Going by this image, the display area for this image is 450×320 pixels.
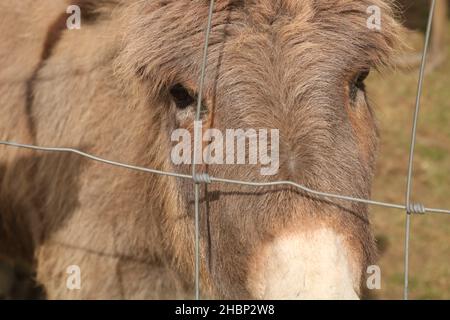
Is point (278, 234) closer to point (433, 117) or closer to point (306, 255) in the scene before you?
point (306, 255)

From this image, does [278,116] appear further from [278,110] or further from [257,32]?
[257,32]

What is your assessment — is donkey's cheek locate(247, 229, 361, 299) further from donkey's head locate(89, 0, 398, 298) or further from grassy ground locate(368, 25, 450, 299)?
grassy ground locate(368, 25, 450, 299)

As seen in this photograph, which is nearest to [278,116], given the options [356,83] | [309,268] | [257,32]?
[257,32]

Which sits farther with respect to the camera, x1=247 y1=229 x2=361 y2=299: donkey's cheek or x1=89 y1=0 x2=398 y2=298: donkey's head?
x1=89 y1=0 x2=398 y2=298: donkey's head

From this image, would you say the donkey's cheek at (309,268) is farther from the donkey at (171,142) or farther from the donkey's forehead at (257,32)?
the donkey's forehead at (257,32)

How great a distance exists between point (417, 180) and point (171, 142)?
3586mm

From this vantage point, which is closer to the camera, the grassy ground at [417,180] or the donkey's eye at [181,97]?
the donkey's eye at [181,97]

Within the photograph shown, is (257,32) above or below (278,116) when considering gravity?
above

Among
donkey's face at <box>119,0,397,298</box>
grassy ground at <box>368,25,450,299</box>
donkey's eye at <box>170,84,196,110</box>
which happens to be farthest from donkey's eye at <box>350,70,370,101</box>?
grassy ground at <box>368,25,450,299</box>

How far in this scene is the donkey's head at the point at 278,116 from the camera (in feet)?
8.19

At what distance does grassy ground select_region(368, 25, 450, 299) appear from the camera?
5062 mm

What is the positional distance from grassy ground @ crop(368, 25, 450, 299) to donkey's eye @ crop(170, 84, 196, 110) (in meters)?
1.59

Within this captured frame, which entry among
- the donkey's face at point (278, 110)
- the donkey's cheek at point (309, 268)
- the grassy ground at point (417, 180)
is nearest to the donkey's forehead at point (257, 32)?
the donkey's face at point (278, 110)

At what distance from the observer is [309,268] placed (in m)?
2.37
